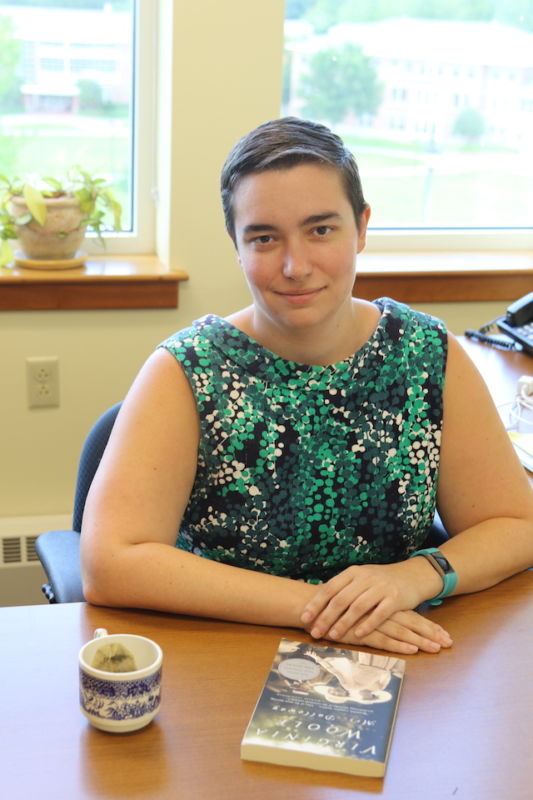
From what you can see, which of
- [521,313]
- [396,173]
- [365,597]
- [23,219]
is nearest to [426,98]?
[396,173]

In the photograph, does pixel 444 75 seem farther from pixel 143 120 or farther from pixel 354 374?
pixel 354 374

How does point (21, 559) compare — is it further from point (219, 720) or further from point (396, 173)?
point (219, 720)

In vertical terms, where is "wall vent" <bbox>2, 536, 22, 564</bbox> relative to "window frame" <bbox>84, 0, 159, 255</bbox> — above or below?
below

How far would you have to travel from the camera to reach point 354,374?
4.91ft

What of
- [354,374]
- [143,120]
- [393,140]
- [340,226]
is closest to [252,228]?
[340,226]

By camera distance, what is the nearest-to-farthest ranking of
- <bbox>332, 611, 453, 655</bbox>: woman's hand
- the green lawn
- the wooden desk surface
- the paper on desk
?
1. the wooden desk surface
2. <bbox>332, 611, 453, 655</bbox>: woman's hand
3. the paper on desk
4. the green lawn

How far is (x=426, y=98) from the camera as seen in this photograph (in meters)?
2.79

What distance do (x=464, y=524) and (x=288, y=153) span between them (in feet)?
2.03

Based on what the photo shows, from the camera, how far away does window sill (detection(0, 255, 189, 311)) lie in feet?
7.68

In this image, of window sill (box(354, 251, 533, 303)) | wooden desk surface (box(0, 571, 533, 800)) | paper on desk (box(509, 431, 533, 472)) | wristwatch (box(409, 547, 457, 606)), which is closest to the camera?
wooden desk surface (box(0, 571, 533, 800))

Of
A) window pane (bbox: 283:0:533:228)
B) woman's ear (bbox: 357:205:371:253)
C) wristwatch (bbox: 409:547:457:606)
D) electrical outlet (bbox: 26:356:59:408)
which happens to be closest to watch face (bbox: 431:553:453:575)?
wristwatch (bbox: 409:547:457:606)

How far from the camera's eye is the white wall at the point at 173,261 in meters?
2.28

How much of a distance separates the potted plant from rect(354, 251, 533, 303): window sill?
0.70 metres

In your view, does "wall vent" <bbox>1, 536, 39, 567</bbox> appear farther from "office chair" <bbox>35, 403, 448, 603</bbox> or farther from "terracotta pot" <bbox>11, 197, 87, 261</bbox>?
"office chair" <bbox>35, 403, 448, 603</bbox>
